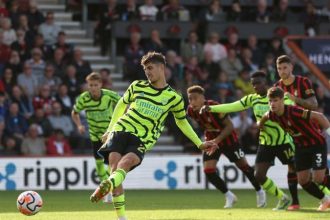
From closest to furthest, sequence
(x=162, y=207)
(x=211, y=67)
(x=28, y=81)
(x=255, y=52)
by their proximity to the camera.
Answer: (x=162, y=207)
(x=28, y=81)
(x=211, y=67)
(x=255, y=52)

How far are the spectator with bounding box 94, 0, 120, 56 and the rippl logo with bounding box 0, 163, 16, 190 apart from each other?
553cm

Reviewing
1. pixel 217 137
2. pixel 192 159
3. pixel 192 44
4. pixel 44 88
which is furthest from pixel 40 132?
pixel 217 137

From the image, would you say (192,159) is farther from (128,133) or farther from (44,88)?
(128,133)

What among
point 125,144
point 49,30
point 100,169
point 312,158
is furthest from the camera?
point 49,30

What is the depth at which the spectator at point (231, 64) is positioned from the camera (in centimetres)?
2544

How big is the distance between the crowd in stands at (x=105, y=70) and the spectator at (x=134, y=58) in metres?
0.02

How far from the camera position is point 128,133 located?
39.5 ft

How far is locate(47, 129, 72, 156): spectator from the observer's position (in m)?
21.8

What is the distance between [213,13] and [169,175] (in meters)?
6.37

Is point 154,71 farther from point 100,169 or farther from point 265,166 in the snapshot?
point 100,169

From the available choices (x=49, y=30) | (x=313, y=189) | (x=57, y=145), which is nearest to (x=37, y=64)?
(x=49, y=30)

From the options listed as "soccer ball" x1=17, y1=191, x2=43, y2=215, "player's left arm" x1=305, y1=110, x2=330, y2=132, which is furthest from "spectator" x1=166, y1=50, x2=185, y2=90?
"soccer ball" x1=17, y1=191, x2=43, y2=215

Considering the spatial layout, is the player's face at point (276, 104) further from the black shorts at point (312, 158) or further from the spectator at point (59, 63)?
the spectator at point (59, 63)

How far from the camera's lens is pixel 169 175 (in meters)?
21.8
